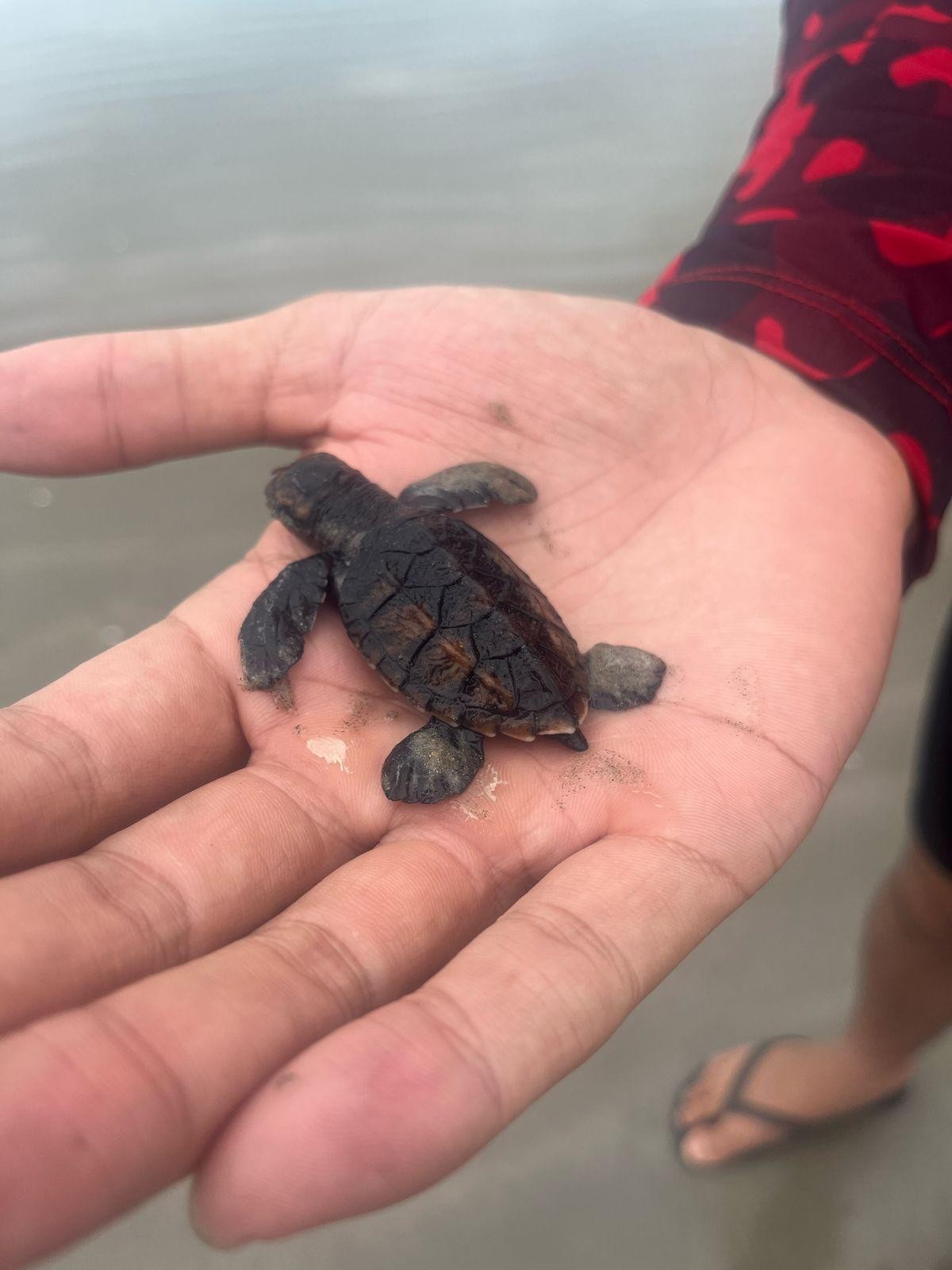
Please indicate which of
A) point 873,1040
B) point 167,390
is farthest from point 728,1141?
point 167,390

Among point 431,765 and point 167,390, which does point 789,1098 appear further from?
point 167,390

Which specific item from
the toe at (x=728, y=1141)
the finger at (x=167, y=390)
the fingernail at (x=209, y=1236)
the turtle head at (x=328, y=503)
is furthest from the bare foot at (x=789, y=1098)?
the finger at (x=167, y=390)

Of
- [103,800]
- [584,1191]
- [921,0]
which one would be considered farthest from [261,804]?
[921,0]

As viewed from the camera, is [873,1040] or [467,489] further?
[873,1040]

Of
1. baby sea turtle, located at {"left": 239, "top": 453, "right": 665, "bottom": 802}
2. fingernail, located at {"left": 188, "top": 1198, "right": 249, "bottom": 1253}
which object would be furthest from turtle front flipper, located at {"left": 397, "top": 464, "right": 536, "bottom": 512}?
fingernail, located at {"left": 188, "top": 1198, "right": 249, "bottom": 1253}

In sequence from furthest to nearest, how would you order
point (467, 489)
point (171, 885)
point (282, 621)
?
point (467, 489)
point (282, 621)
point (171, 885)

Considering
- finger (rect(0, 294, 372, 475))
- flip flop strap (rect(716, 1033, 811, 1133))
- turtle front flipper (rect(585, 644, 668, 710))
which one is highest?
finger (rect(0, 294, 372, 475))

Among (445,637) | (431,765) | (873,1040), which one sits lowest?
→ (873,1040)

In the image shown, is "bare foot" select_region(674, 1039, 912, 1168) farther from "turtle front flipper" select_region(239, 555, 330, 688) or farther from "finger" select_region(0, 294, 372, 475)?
"finger" select_region(0, 294, 372, 475)
